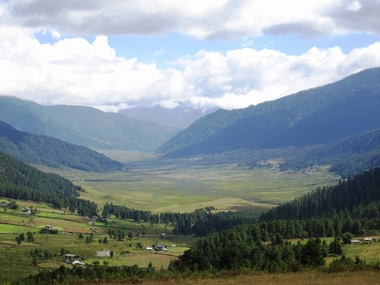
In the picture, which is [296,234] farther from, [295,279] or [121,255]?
[295,279]

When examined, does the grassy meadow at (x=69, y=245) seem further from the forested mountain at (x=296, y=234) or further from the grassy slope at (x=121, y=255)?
the forested mountain at (x=296, y=234)

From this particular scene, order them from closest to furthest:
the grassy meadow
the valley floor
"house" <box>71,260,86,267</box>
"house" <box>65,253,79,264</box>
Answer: the valley floor < "house" <box>71,260,86,267</box> < the grassy meadow < "house" <box>65,253,79,264</box>

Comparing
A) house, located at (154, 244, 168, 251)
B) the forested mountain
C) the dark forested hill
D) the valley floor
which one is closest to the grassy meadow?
house, located at (154, 244, 168, 251)

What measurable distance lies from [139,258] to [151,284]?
244ft

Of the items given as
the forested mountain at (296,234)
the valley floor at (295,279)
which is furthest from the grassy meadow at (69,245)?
the valley floor at (295,279)

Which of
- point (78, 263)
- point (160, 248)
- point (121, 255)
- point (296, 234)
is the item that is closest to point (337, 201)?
point (296, 234)

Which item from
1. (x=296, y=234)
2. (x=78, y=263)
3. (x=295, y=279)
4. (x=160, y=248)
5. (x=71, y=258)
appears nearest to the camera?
(x=295, y=279)

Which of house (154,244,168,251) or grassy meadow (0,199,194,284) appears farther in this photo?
house (154,244,168,251)

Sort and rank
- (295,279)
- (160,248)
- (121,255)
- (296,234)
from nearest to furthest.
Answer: (295,279) < (296,234) < (121,255) < (160,248)

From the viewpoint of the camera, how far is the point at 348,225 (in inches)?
4882

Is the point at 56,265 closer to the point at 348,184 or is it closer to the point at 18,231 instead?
the point at 18,231

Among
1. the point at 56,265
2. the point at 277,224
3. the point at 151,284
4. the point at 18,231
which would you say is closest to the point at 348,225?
the point at 277,224

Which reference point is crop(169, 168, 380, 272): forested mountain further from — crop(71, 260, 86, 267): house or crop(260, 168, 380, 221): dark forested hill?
crop(71, 260, 86, 267): house

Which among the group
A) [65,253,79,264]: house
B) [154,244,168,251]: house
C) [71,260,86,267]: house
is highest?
[154,244,168,251]: house
